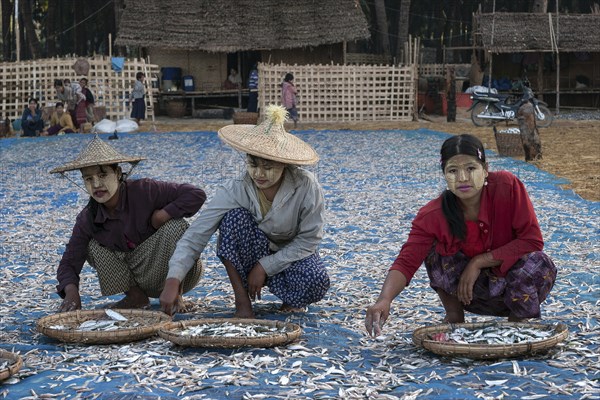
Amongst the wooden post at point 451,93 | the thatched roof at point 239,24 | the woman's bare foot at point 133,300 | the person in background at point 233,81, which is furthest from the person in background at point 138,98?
the woman's bare foot at point 133,300

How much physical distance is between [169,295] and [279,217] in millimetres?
590

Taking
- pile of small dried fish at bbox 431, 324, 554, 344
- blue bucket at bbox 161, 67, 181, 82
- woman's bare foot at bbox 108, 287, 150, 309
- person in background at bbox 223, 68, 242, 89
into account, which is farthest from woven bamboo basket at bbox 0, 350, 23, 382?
person in background at bbox 223, 68, 242, 89

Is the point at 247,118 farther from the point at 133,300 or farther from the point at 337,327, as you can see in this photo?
the point at 337,327

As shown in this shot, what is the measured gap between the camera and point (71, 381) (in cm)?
334

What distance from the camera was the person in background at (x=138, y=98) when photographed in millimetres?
18734

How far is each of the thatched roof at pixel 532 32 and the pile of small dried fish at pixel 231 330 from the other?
18.6 metres

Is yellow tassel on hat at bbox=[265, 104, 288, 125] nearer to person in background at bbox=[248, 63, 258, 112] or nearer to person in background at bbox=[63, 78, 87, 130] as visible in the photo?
person in background at bbox=[63, 78, 87, 130]

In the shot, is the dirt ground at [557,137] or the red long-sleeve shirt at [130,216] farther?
the dirt ground at [557,137]

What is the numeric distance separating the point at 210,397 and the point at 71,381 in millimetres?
534

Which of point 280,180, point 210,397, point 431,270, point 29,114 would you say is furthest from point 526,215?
point 29,114

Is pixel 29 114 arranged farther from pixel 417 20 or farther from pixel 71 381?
pixel 417 20

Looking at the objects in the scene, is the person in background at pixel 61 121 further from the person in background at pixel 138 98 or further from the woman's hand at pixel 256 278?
the woman's hand at pixel 256 278

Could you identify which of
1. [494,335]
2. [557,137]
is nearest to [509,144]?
[557,137]

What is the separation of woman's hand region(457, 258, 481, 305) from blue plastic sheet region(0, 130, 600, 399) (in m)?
0.32
